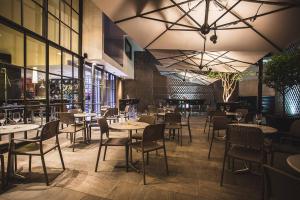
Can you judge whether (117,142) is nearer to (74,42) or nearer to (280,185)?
(280,185)

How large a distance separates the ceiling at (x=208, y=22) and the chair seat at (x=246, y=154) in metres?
1.89

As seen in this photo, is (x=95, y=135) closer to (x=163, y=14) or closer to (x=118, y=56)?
(x=163, y=14)

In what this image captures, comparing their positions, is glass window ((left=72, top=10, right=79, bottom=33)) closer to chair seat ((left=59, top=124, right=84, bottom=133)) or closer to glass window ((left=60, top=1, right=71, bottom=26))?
glass window ((left=60, top=1, right=71, bottom=26))

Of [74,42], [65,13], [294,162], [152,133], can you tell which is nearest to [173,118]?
[152,133]

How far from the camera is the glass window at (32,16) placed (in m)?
5.20

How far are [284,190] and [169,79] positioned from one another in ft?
48.3

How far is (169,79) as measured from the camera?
15.8 metres

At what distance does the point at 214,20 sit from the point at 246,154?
7.47 ft

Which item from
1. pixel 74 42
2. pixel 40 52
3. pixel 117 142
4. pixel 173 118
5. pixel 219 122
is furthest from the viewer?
pixel 40 52

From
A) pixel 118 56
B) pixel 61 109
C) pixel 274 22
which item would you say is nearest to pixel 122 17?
pixel 274 22

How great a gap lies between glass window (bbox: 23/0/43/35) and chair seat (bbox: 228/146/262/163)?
523cm

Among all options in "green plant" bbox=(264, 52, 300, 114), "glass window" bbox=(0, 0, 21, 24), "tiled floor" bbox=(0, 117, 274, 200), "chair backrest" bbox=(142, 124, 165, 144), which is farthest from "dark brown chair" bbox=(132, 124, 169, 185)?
"glass window" bbox=(0, 0, 21, 24)

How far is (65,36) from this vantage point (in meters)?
7.11

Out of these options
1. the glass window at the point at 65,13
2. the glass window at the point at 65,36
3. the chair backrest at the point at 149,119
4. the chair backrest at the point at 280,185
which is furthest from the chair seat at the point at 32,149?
the glass window at the point at 65,13
